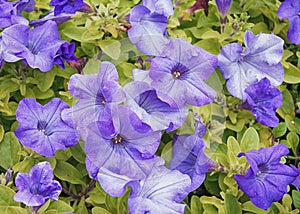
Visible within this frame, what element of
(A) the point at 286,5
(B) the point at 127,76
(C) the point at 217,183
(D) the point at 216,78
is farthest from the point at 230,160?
(A) the point at 286,5

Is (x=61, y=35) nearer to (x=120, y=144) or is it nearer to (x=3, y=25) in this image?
(x=3, y=25)

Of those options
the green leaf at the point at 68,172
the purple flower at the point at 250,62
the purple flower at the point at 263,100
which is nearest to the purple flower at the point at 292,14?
the purple flower at the point at 250,62

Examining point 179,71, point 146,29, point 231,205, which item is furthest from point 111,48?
point 231,205

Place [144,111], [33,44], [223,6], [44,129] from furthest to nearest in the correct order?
1. [223,6]
2. [33,44]
3. [44,129]
4. [144,111]

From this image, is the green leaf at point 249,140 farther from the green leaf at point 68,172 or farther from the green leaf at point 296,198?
the green leaf at point 68,172

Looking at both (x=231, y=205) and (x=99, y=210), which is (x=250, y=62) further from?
(x=99, y=210)

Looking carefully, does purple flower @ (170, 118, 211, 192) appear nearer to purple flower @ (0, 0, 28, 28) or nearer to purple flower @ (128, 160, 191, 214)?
purple flower @ (128, 160, 191, 214)
